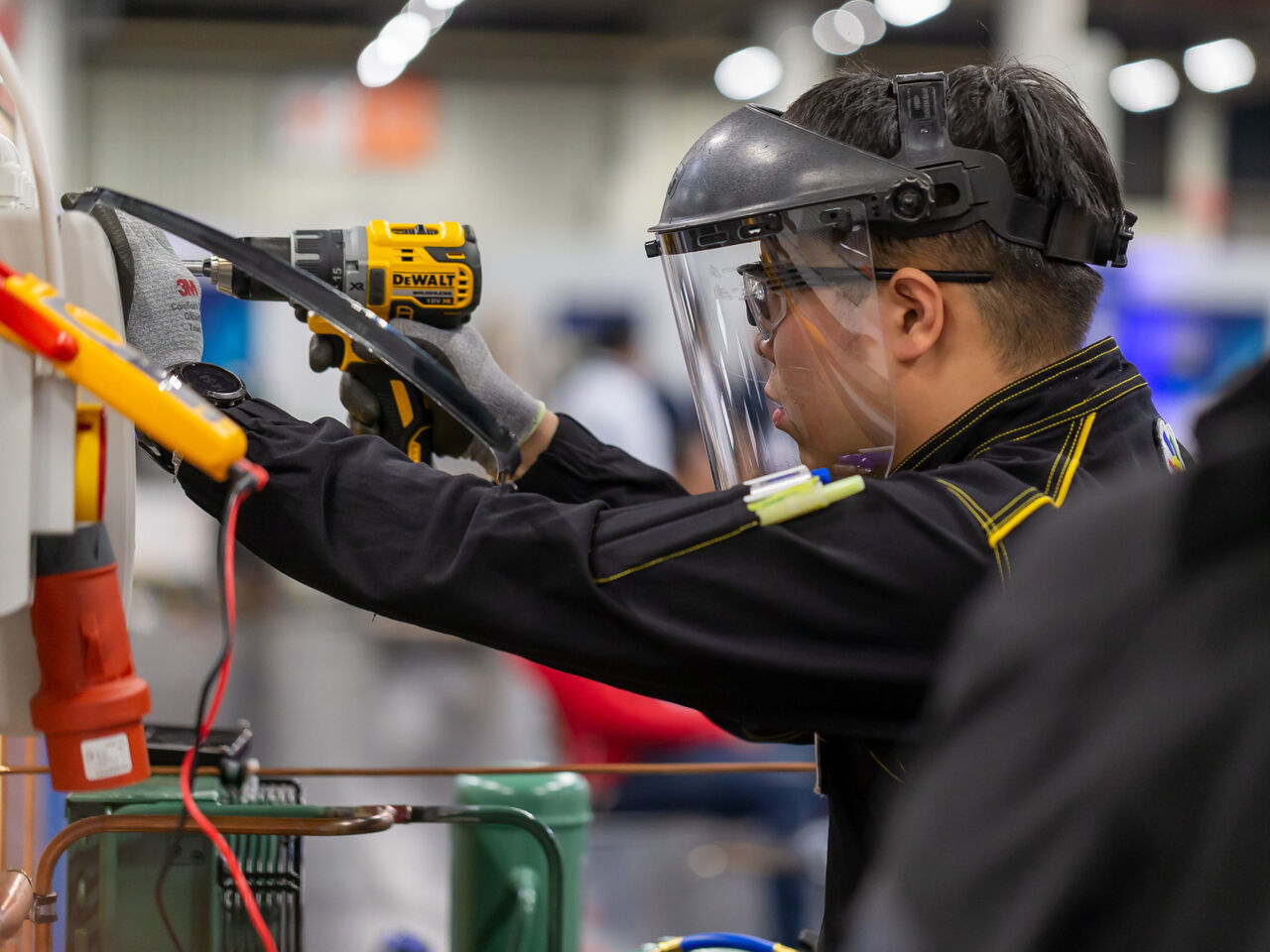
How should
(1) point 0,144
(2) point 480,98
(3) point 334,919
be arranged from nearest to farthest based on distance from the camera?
1. (1) point 0,144
2. (3) point 334,919
3. (2) point 480,98

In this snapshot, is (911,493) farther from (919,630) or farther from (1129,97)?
(1129,97)

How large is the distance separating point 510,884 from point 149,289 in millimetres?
795

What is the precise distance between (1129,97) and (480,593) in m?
12.5

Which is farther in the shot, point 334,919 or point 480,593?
point 334,919

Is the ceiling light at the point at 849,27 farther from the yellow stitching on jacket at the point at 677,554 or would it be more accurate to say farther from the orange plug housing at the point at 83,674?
Result: the orange plug housing at the point at 83,674

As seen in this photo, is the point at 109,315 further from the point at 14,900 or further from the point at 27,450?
the point at 14,900

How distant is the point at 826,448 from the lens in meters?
1.35

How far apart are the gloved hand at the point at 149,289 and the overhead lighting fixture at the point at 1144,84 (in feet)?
38.3

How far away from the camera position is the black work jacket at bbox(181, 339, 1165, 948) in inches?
43.2

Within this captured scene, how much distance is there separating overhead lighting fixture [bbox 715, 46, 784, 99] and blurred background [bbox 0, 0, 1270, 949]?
0.09 ft

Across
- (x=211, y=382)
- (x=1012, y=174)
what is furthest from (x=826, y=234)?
(x=211, y=382)

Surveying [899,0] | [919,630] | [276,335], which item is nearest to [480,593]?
[919,630]

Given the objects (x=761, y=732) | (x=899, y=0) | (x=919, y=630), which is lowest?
(x=761, y=732)

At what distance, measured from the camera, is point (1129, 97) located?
12.1 m
